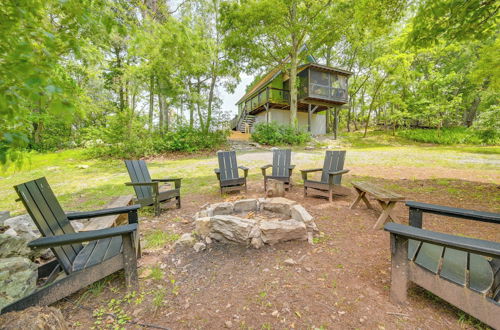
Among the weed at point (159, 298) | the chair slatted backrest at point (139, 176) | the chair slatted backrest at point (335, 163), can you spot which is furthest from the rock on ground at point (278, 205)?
the chair slatted backrest at point (139, 176)

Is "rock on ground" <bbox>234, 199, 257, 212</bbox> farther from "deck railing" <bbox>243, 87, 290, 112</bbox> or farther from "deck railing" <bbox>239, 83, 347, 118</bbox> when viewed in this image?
"deck railing" <bbox>243, 87, 290, 112</bbox>

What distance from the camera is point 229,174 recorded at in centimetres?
483

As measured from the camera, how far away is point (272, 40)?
14.9 m

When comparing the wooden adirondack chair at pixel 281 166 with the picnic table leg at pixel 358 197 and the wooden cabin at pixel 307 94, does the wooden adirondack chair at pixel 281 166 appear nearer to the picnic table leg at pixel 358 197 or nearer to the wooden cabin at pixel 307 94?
the picnic table leg at pixel 358 197

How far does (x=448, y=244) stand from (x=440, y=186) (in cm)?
462

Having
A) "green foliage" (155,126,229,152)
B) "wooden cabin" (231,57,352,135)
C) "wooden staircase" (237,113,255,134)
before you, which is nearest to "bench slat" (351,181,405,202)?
"green foliage" (155,126,229,152)

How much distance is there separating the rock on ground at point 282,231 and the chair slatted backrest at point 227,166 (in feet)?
7.77

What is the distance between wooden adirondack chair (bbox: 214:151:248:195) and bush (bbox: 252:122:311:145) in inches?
371

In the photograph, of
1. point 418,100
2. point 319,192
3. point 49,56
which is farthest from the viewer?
point 418,100

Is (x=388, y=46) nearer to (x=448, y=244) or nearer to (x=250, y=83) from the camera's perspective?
(x=250, y=83)

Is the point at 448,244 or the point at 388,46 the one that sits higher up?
the point at 388,46

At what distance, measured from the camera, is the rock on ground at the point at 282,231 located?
2467 mm

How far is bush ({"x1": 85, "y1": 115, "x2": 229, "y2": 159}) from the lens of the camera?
1034 cm

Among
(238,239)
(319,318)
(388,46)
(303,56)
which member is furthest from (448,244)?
(388,46)
